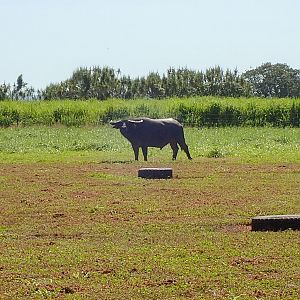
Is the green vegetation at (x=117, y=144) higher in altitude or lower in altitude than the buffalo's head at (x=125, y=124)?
lower

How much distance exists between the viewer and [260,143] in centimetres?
3675

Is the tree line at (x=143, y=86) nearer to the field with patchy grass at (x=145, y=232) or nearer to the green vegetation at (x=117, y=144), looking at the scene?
the green vegetation at (x=117, y=144)

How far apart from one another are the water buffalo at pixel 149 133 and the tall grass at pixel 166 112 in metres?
16.4

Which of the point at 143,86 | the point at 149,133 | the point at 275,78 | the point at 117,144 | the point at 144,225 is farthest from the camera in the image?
the point at 275,78

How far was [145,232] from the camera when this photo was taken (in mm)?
12633

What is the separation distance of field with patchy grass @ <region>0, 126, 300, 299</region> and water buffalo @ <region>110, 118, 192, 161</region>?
2.37 ft

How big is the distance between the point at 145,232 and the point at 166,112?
34.1m

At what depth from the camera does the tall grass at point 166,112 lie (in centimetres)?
4588

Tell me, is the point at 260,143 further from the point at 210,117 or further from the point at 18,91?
the point at 18,91

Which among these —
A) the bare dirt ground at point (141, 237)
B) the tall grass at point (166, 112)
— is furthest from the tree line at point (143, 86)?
the bare dirt ground at point (141, 237)

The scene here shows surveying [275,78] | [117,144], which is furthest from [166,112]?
[275,78]

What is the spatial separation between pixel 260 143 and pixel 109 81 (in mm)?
32832

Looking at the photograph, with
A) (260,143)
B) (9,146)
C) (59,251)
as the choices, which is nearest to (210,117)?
(260,143)

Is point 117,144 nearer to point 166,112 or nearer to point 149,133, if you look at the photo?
point 149,133
